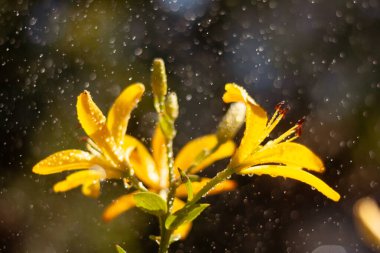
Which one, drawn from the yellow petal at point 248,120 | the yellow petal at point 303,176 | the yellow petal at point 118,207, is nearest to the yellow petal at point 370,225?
the yellow petal at point 303,176

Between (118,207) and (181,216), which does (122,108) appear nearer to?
(181,216)

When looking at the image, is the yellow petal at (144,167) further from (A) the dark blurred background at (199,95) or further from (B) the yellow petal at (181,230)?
(A) the dark blurred background at (199,95)

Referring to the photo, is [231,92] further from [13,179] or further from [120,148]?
[13,179]

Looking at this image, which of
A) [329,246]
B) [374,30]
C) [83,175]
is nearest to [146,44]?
[329,246]

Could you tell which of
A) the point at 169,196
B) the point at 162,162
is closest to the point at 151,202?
the point at 169,196

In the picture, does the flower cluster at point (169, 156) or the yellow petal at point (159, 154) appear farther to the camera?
the yellow petal at point (159, 154)

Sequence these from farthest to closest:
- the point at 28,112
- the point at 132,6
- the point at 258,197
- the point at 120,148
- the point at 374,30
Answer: the point at 374,30 < the point at 258,197 < the point at 132,6 < the point at 28,112 < the point at 120,148
